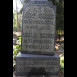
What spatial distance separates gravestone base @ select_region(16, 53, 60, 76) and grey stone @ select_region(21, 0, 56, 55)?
0.24 meters

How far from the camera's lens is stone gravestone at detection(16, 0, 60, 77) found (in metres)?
3.08

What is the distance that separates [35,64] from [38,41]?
899 millimetres

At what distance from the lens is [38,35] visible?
3.19m

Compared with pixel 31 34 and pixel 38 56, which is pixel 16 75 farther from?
pixel 31 34

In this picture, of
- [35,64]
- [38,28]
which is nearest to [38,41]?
[38,28]

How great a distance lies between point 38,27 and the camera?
3158 millimetres

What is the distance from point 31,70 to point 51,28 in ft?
5.93

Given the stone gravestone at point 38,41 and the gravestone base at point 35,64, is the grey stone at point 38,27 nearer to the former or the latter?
the stone gravestone at point 38,41

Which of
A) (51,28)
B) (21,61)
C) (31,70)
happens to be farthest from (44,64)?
(51,28)

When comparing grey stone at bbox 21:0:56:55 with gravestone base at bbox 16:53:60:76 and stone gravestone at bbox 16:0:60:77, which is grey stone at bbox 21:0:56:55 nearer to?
stone gravestone at bbox 16:0:60:77

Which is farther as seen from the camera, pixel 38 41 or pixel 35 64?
pixel 38 41

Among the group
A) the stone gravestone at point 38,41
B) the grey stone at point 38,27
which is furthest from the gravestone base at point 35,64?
the grey stone at point 38,27

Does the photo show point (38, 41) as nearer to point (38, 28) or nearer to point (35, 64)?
point (38, 28)

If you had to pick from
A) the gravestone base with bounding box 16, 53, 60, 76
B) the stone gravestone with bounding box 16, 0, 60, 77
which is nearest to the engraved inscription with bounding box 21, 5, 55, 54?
the stone gravestone with bounding box 16, 0, 60, 77
